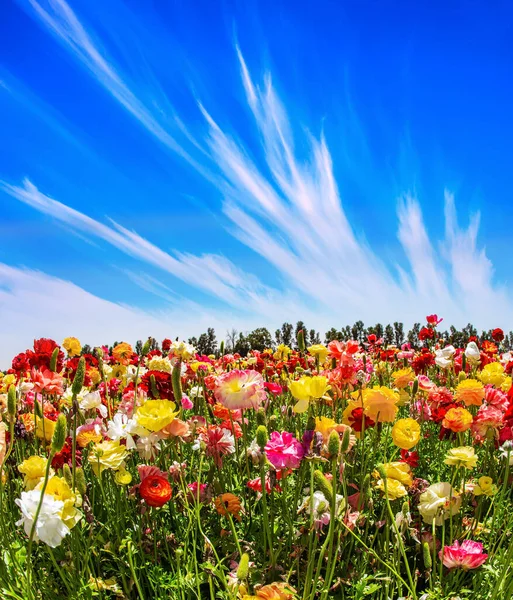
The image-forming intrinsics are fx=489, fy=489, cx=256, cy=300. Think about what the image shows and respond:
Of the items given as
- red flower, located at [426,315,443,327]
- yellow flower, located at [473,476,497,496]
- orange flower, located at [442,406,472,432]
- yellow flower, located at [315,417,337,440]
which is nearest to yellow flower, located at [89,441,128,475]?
yellow flower, located at [315,417,337,440]

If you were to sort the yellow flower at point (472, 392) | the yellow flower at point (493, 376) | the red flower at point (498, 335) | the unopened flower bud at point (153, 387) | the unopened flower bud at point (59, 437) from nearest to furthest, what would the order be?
the unopened flower bud at point (59, 437), the unopened flower bud at point (153, 387), the yellow flower at point (472, 392), the yellow flower at point (493, 376), the red flower at point (498, 335)

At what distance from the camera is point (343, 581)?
237 cm

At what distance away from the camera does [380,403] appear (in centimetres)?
Result: 247

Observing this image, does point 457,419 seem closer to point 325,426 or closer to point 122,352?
point 325,426

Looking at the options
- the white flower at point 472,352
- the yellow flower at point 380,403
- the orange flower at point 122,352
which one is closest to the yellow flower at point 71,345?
the orange flower at point 122,352

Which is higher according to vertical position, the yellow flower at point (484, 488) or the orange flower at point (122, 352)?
the orange flower at point (122, 352)

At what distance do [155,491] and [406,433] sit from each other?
48.8 inches

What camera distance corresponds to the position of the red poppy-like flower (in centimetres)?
216

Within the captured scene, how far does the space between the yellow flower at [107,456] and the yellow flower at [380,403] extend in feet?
4.00

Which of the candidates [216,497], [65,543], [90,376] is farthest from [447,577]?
[90,376]

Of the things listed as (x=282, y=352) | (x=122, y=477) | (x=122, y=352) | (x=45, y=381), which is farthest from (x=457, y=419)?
(x=122, y=352)

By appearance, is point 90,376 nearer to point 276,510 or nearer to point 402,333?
point 276,510

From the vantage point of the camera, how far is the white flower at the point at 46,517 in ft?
5.56

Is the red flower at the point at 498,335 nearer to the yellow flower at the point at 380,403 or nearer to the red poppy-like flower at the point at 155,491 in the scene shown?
the yellow flower at the point at 380,403
